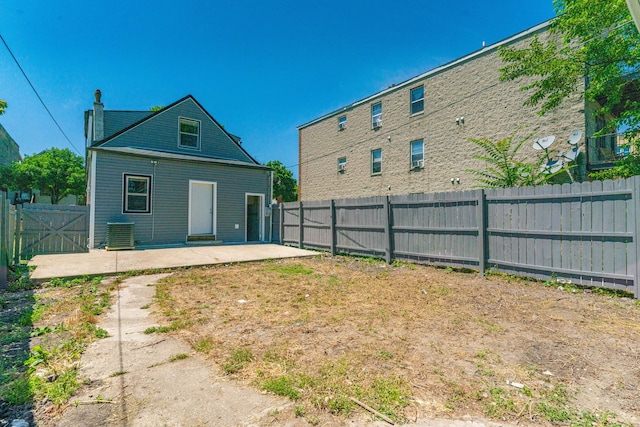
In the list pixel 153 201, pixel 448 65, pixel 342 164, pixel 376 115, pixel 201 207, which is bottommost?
pixel 201 207

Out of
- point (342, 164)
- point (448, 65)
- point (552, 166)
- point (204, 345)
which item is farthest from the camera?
point (342, 164)

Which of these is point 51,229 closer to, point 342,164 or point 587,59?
point 342,164

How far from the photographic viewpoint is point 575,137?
359 inches

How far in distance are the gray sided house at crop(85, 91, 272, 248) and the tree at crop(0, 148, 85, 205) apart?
1503cm

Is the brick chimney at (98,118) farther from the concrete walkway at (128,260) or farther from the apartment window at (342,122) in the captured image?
the apartment window at (342,122)

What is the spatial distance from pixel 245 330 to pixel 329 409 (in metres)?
1.67

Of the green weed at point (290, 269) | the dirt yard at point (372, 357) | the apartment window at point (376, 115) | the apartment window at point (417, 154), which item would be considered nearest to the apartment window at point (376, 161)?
the apartment window at point (376, 115)

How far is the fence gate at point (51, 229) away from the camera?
816 cm

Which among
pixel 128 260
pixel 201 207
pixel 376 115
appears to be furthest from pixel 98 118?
pixel 376 115

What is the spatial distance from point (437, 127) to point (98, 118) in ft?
50.5

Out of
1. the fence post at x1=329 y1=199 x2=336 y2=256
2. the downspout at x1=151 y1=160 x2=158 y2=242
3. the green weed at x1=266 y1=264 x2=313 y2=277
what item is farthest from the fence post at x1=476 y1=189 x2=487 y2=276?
the downspout at x1=151 y1=160 x2=158 y2=242

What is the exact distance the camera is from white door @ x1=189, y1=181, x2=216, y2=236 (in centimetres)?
1149

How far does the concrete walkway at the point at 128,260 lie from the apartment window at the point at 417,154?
7212 mm

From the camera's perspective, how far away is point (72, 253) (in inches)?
342
